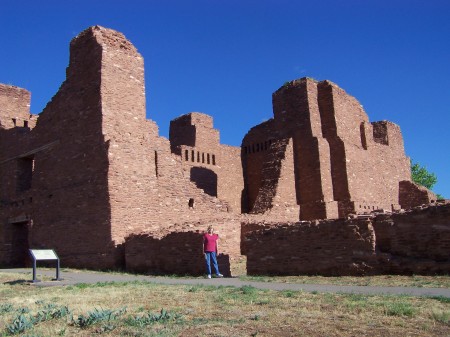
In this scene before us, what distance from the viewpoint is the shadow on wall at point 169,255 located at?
47.6ft

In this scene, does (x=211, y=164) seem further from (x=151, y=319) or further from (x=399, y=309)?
(x=399, y=309)

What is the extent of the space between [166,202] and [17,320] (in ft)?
38.3

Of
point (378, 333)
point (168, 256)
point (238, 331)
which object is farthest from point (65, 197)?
point (378, 333)

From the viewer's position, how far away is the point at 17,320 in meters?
7.76

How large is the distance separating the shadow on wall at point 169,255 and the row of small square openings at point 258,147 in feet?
Result: 43.8

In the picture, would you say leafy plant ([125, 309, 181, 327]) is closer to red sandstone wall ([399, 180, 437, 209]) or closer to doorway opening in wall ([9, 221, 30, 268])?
doorway opening in wall ([9, 221, 30, 268])

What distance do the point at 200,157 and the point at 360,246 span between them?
58.1 feet

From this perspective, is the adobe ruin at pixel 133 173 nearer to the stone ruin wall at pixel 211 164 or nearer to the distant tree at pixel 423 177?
the stone ruin wall at pixel 211 164

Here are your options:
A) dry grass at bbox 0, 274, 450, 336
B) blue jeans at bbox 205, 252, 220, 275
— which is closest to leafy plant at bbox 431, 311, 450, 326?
dry grass at bbox 0, 274, 450, 336

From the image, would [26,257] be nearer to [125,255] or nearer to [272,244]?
[125,255]

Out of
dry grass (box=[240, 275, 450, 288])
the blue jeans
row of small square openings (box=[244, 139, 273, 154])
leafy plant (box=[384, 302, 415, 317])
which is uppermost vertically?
row of small square openings (box=[244, 139, 273, 154])

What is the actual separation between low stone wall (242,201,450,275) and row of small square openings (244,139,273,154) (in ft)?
49.2

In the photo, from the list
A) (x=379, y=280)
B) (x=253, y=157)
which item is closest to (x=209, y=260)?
(x=379, y=280)

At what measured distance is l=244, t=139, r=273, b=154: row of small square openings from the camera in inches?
1119
